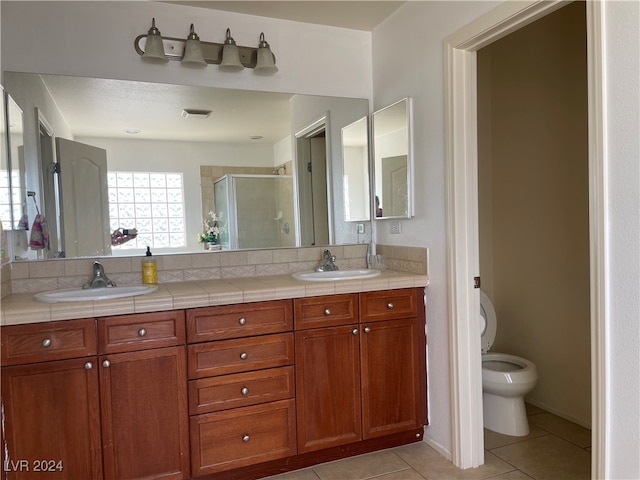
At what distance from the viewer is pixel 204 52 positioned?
244 cm

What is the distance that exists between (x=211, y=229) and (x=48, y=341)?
3.23ft

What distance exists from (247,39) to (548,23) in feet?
5.82

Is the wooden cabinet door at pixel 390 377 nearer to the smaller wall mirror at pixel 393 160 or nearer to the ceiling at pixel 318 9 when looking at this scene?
the smaller wall mirror at pixel 393 160

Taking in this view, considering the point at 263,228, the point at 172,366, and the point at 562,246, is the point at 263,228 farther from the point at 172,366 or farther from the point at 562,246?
the point at 562,246

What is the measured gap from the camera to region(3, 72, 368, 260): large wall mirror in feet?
7.30

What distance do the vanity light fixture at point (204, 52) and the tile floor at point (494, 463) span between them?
2085 millimetres

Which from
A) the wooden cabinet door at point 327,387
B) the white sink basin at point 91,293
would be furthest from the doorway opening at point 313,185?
the white sink basin at point 91,293

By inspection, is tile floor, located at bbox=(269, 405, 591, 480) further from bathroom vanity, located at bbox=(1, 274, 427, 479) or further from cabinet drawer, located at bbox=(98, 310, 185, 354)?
cabinet drawer, located at bbox=(98, 310, 185, 354)

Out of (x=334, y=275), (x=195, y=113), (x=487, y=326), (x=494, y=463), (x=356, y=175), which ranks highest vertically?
(x=195, y=113)

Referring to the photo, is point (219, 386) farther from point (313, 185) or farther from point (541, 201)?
point (541, 201)

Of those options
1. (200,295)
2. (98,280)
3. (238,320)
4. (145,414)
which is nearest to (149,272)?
(98,280)

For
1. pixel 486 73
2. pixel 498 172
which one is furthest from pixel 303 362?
pixel 486 73

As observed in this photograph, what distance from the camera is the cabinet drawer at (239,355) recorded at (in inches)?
77.9

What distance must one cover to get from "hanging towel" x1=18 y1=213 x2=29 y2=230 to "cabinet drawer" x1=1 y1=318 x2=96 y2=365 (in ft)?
2.09
